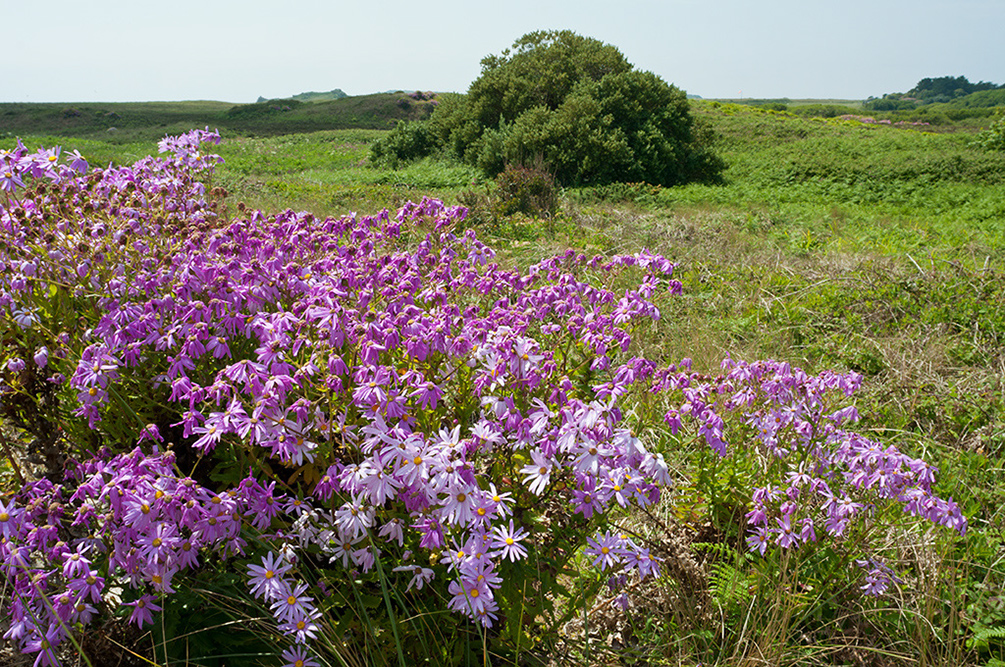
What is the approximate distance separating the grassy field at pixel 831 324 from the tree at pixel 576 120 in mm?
1198

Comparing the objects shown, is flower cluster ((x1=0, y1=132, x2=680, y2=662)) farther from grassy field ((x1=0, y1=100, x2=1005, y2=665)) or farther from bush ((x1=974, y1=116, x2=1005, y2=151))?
bush ((x1=974, y1=116, x2=1005, y2=151))

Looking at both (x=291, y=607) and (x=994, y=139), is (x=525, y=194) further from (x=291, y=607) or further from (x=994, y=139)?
(x=994, y=139)

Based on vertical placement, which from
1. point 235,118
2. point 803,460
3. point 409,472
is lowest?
point 803,460

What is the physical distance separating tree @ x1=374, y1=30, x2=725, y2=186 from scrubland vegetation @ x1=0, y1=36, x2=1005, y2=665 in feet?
33.9

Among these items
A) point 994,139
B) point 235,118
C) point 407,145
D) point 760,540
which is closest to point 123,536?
point 760,540

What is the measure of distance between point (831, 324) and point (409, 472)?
15.5 feet

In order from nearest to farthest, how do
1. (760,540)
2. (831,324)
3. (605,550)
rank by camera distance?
(605,550) → (760,540) → (831,324)

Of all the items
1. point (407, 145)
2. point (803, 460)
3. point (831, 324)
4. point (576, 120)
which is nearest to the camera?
point (803, 460)

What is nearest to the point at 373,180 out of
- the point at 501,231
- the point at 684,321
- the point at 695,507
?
the point at 501,231

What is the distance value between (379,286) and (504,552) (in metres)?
1.24

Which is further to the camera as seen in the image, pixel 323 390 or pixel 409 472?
pixel 323 390

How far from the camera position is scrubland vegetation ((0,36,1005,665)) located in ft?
5.23

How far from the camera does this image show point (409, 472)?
1.47 meters

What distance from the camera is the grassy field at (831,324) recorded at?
217cm
